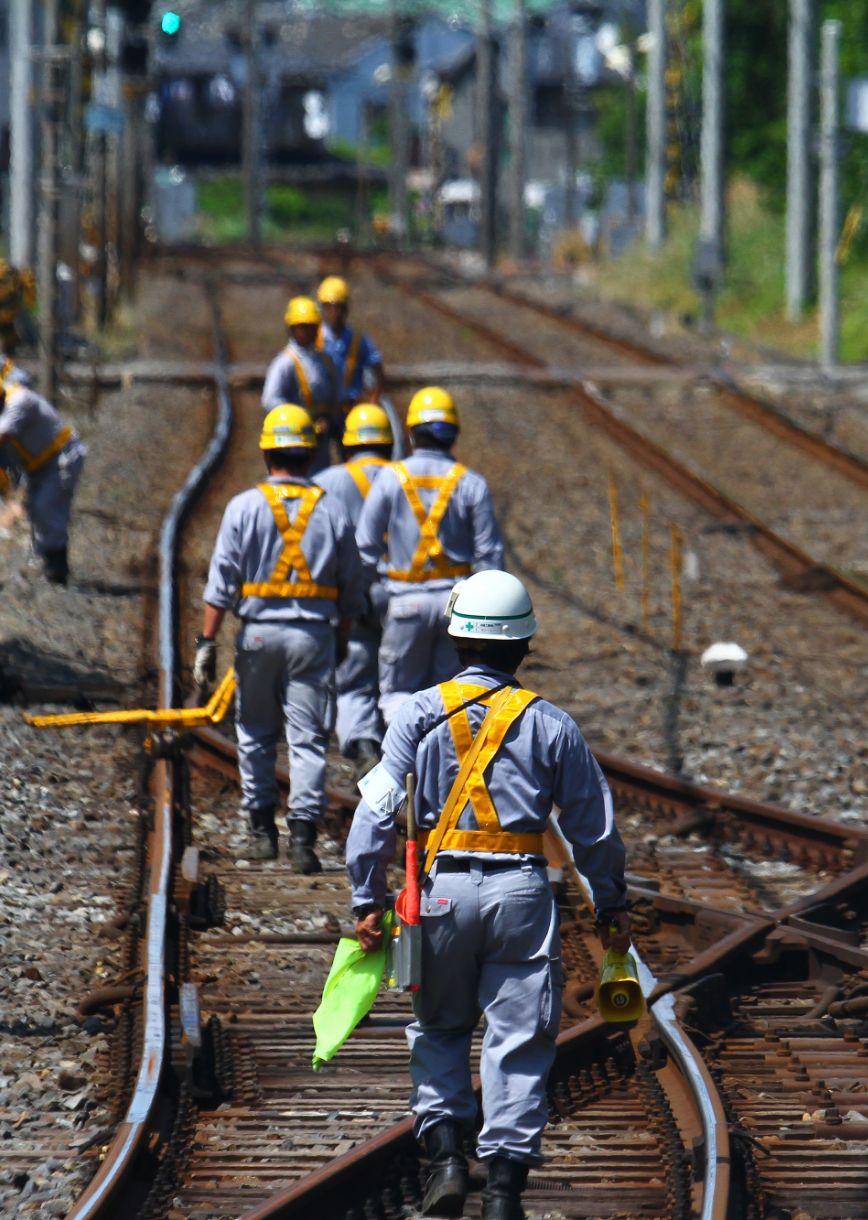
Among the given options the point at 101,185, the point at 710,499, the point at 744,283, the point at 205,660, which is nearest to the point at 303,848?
the point at 205,660

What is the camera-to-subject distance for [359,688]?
10500mm

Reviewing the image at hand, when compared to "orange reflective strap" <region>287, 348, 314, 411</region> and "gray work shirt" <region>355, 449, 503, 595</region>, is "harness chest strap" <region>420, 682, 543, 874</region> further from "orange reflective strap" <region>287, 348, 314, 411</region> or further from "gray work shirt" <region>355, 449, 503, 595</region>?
"orange reflective strap" <region>287, 348, 314, 411</region>

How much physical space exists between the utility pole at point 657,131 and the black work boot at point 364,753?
32868 millimetres

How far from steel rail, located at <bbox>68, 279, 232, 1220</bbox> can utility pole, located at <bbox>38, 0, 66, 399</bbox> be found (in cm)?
592

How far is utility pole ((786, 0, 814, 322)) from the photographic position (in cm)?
3180

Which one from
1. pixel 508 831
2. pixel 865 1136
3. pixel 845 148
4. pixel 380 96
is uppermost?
pixel 380 96

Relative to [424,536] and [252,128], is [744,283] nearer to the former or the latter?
[424,536]

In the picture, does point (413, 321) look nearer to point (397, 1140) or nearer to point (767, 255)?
point (767, 255)

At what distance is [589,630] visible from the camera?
13.9 meters

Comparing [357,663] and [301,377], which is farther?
[301,377]

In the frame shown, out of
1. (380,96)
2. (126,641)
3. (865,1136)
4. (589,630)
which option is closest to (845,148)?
(589,630)

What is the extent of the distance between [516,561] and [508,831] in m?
10.4

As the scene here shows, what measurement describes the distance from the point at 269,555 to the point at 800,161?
24834 mm

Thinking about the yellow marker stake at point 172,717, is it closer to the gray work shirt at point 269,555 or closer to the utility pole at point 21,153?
the gray work shirt at point 269,555
